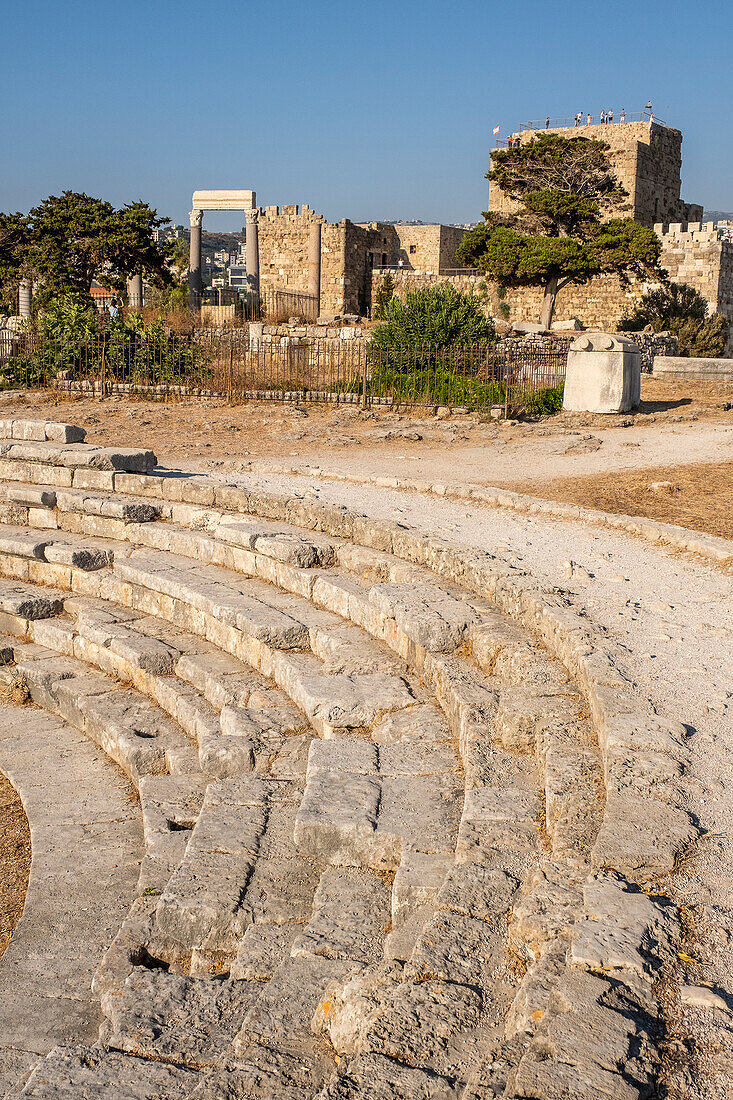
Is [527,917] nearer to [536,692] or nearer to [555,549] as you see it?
[536,692]

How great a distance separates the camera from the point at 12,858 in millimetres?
5164

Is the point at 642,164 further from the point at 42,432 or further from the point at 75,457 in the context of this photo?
the point at 75,457

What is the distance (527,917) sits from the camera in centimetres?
279

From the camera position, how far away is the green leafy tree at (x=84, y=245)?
30422 mm

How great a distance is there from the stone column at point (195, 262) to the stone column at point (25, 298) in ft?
18.8

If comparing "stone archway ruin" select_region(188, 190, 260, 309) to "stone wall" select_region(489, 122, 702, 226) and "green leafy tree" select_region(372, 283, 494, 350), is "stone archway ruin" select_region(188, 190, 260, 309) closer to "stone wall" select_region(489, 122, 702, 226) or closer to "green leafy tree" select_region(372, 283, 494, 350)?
"stone wall" select_region(489, 122, 702, 226)

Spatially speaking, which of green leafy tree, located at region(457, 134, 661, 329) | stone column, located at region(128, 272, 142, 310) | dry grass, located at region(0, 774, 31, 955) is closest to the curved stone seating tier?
dry grass, located at region(0, 774, 31, 955)

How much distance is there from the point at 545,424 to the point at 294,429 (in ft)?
14.0

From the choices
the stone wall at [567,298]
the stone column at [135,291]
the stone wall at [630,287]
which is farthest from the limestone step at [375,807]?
the stone column at [135,291]

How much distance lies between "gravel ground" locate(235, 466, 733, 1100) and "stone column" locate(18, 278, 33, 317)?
85.4 ft

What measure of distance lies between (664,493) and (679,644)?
5.22 metres

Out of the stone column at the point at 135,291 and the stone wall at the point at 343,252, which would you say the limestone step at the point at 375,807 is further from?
the stone wall at the point at 343,252

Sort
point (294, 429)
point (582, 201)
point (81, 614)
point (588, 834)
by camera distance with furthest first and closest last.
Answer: point (582, 201), point (294, 429), point (81, 614), point (588, 834)

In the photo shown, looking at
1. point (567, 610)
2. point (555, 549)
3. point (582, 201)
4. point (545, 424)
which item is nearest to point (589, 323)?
point (582, 201)
